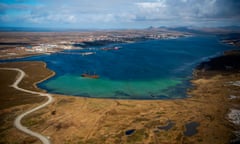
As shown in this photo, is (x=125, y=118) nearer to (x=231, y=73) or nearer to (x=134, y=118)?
(x=134, y=118)

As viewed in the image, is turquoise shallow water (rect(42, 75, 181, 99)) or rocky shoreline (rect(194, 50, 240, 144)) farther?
turquoise shallow water (rect(42, 75, 181, 99))

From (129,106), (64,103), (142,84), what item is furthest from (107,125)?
(142,84)

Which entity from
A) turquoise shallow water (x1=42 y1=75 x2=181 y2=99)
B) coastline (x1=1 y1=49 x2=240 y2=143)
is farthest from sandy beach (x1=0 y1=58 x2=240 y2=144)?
turquoise shallow water (x1=42 y1=75 x2=181 y2=99)

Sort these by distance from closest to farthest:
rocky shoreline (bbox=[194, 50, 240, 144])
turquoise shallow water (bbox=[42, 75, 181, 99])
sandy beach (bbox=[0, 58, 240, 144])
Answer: sandy beach (bbox=[0, 58, 240, 144]) → rocky shoreline (bbox=[194, 50, 240, 144]) → turquoise shallow water (bbox=[42, 75, 181, 99])

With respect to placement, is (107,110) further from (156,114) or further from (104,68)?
(104,68)

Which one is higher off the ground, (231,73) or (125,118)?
(231,73)

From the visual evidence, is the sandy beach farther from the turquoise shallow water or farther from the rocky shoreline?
the turquoise shallow water

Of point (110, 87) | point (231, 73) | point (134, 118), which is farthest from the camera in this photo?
point (231, 73)

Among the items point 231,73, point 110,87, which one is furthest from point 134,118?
point 231,73
